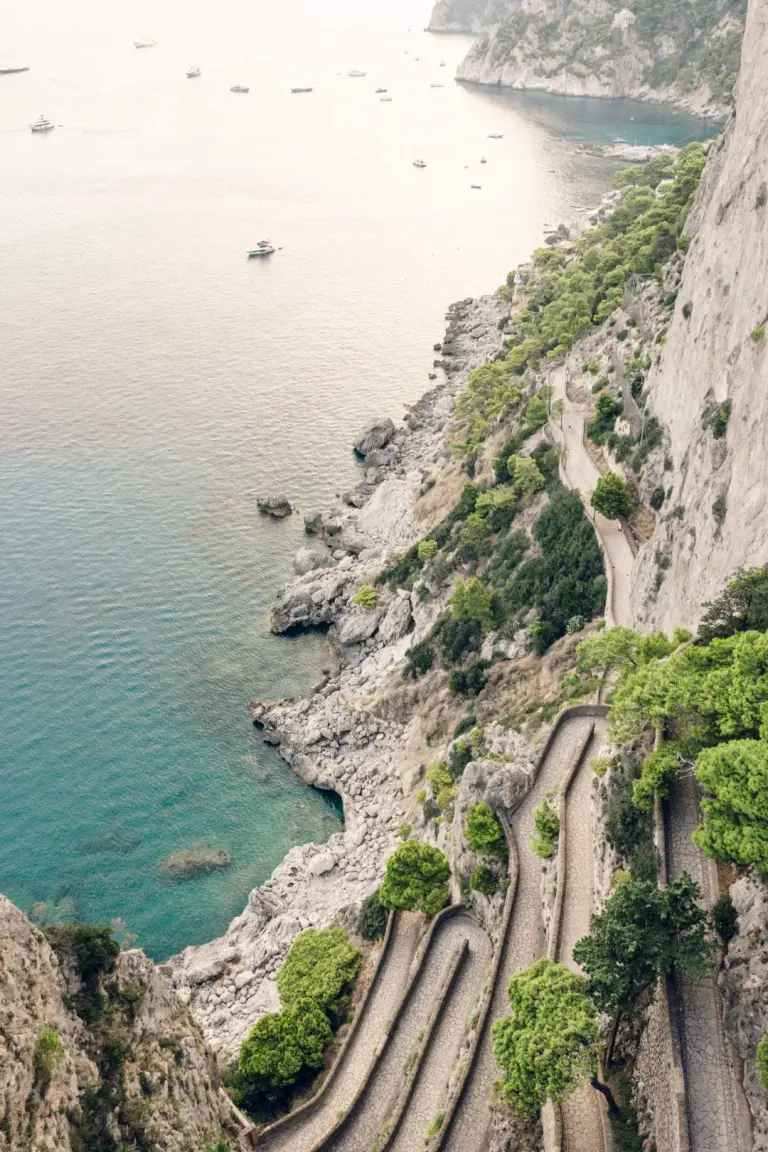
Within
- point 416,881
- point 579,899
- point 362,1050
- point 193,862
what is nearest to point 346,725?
point 193,862

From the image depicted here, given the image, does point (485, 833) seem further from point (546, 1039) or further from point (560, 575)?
point (560, 575)

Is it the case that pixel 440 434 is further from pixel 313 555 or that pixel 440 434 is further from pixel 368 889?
pixel 368 889

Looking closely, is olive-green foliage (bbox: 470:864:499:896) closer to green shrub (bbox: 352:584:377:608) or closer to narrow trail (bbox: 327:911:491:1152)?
narrow trail (bbox: 327:911:491:1152)

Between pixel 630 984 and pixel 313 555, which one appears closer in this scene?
pixel 630 984

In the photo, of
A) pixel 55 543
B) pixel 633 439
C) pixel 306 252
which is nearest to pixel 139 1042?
pixel 633 439

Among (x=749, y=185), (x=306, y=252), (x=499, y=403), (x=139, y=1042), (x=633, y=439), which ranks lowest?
(x=139, y=1042)
